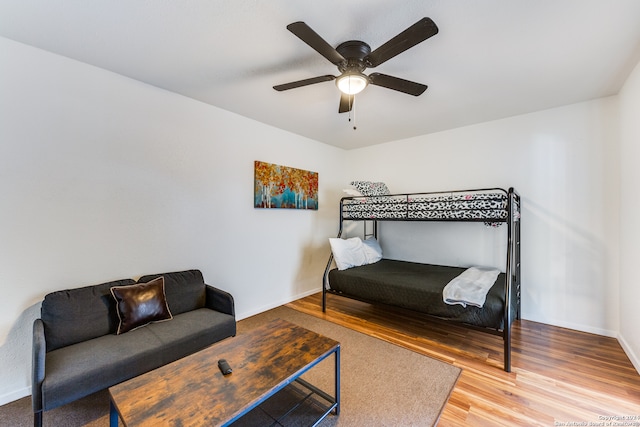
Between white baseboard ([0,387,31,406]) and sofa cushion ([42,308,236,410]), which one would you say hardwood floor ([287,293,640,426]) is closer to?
sofa cushion ([42,308,236,410])

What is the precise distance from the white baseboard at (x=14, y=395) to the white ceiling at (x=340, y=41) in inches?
98.1

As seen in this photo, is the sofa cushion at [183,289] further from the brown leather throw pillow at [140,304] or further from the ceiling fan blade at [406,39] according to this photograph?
the ceiling fan blade at [406,39]

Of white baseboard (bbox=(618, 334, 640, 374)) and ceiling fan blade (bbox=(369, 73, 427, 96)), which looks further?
white baseboard (bbox=(618, 334, 640, 374))

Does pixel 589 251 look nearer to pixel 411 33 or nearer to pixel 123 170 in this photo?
pixel 411 33

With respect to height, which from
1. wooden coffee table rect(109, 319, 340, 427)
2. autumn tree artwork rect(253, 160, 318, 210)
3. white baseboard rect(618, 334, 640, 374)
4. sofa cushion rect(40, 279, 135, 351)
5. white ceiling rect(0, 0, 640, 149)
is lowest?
white baseboard rect(618, 334, 640, 374)

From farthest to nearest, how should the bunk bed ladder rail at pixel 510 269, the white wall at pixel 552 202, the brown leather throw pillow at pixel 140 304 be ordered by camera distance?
the white wall at pixel 552 202 < the bunk bed ladder rail at pixel 510 269 < the brown leather throw pillow at pixel 140 304

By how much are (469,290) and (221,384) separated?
2.19 meters

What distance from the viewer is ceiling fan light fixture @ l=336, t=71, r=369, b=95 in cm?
186

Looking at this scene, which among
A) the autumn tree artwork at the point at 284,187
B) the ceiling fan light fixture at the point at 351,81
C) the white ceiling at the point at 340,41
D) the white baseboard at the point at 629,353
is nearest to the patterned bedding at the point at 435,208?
the autumn tree artwork at the point at 284,187

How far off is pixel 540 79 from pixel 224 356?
337 centimetres

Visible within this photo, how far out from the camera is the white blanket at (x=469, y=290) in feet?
7.75

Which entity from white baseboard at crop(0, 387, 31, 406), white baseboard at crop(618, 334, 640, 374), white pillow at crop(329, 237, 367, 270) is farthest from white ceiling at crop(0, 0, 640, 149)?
white baseboard at crop(0, 387, 31, 406)

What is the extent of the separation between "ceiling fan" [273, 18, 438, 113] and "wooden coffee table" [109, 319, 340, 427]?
1809mm

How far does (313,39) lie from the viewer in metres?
1.52
